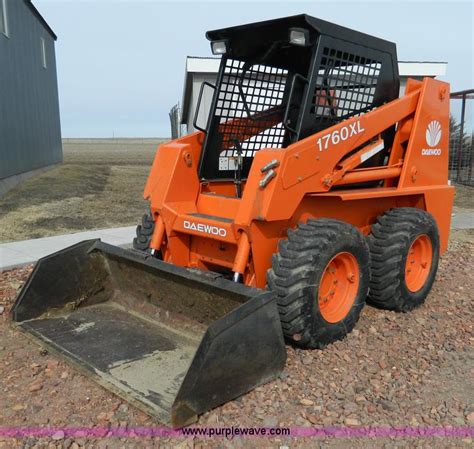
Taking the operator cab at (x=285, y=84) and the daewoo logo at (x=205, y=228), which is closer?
the daewoo logo at (x=205, y=228)

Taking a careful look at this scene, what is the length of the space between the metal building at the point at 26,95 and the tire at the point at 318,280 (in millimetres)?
9840

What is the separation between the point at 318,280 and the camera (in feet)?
11.3

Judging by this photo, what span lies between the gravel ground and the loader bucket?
0.37 feet

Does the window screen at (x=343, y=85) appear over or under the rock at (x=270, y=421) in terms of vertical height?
over

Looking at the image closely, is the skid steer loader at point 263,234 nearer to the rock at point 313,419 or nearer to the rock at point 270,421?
the rock at point 270,421

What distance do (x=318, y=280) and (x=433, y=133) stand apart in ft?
7.17

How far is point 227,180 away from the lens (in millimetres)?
4684

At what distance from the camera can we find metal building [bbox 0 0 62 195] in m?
12.3

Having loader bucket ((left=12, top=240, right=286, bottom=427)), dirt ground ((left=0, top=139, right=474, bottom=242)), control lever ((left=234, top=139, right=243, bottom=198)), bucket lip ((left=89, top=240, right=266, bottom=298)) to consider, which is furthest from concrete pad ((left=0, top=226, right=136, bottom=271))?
control lever ((left=234, top=139, right=243, bottom=198))

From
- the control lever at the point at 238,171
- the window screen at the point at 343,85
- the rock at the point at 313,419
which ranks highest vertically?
the window screen at the point at 343,85

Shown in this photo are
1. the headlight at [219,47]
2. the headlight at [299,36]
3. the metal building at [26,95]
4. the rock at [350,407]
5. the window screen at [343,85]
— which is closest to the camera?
the rock at [350,407]

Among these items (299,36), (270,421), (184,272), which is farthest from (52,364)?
(299,36)

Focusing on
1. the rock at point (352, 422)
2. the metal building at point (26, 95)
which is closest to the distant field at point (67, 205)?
the metal building at point (26, 95)

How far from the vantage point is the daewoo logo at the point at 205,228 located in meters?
3.73
